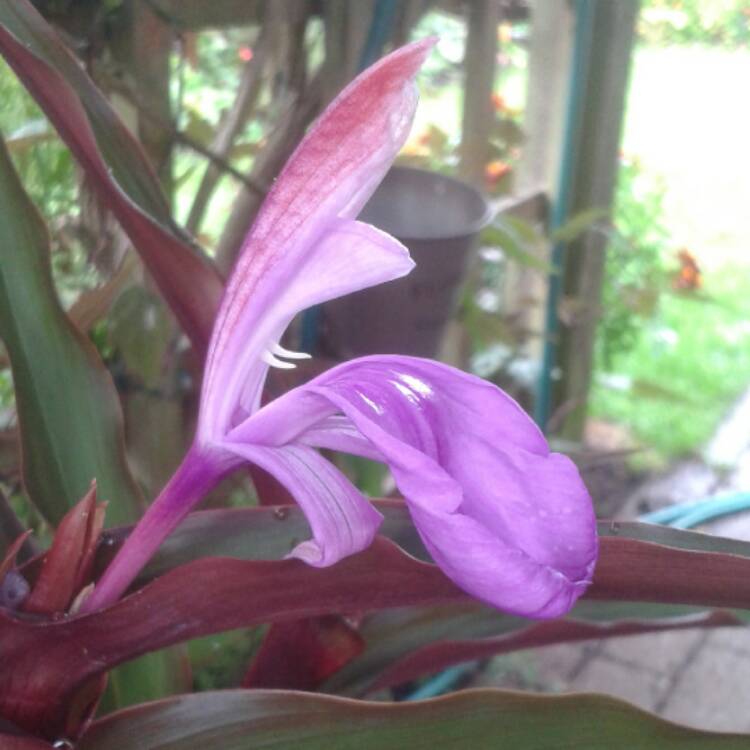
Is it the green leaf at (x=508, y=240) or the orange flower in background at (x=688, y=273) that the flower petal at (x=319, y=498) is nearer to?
the green leaf at (x=508, y=240)

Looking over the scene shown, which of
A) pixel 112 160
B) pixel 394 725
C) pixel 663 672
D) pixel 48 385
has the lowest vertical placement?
pixel 663 672

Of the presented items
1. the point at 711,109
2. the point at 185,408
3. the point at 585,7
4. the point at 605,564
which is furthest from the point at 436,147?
the point at 711,109

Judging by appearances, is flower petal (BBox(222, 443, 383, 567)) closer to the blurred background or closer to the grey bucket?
the blurred background

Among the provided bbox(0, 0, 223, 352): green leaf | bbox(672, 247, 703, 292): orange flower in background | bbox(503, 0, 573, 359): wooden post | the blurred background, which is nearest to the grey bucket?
the blurred background

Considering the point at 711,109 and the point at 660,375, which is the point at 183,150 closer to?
the point at 660,375

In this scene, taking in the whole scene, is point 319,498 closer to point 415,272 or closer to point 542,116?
point 415,272

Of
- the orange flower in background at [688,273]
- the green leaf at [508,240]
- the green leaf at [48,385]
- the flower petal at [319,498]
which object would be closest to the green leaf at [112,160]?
the green leaf at [48,385]

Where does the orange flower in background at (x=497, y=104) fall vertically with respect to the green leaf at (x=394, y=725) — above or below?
above

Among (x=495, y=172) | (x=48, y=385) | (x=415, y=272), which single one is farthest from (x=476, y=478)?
(x=495, y=172)
